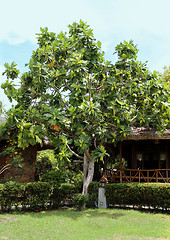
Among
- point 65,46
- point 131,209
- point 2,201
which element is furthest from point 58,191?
point 65,46

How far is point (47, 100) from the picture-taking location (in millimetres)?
11273

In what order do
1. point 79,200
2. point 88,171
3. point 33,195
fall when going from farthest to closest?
point 88,171
point 79,200
point 33,195

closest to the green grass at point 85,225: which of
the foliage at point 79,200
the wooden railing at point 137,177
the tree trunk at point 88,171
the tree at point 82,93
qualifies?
the foliage at point 79,200

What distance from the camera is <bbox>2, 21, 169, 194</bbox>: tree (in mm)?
9706

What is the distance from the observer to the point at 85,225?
8.27 metres

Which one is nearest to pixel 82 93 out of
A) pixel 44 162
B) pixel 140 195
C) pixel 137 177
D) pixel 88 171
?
pixel 88 171

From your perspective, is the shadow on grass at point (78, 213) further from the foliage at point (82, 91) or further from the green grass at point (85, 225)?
the foliage at point (82, 91)

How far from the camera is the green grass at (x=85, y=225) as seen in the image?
704 centimetres

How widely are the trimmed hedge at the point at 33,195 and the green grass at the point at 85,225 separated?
2.01ft

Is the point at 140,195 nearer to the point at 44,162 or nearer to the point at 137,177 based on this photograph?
the point at 137,177

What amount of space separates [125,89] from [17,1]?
5.68 m

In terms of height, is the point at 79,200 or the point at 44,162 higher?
the point at 44,162

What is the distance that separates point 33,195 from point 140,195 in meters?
4.54

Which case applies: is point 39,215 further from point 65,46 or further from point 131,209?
point 65,46
